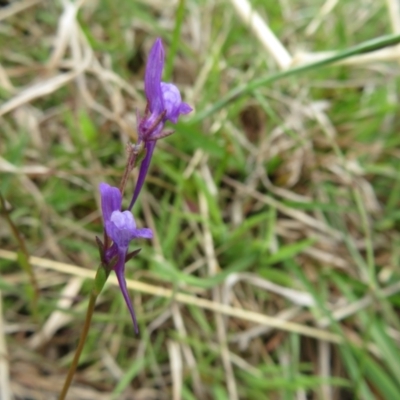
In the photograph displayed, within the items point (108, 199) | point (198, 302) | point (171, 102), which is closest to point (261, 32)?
point (198, 302)

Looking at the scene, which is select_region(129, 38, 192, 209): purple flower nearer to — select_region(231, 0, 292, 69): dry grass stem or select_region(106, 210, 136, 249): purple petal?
select_region(106, 210, 136, 249): purple petal

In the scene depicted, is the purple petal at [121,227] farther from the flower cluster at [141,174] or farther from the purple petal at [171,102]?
the purple petal at [171,102]

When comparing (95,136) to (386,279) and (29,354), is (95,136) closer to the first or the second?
(29,354)

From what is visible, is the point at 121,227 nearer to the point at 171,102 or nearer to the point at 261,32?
the point at 171,102

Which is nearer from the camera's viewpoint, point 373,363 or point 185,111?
point 185,111

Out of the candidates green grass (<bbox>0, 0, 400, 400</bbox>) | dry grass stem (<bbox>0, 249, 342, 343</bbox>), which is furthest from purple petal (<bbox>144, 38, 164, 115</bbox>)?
dry grass stem (<bbox>0, 249, 342, 343</bbox>)

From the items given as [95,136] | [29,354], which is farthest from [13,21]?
[29,354]

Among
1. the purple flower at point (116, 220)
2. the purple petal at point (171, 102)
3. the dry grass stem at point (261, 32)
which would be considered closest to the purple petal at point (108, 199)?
the purple flower at point (116, 220)
